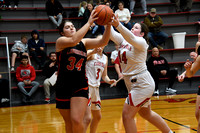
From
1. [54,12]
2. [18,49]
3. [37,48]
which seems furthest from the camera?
[54,12]

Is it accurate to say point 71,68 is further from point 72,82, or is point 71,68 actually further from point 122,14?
point 122,14

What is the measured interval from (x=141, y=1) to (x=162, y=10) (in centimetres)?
136

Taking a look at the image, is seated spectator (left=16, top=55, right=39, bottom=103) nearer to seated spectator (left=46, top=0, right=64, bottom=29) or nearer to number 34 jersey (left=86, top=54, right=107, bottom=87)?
seated spectator (left=46, top=0, right=64, bottom=29)

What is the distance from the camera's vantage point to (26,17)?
12.2m

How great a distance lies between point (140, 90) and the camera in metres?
3.55

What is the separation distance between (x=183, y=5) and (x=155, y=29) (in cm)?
230

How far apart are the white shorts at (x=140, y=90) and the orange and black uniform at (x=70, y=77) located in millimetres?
720

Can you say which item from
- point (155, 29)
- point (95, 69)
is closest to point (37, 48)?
point (155, 29)

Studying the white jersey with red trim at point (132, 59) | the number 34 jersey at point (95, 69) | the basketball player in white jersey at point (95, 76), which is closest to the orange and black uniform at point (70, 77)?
the white jersey with red trim at point (132, 59)

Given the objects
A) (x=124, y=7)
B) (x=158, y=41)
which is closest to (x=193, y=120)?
(x=158, y=41)

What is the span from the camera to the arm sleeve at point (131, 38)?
339 centimetres

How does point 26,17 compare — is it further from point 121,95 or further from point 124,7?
point 121,95

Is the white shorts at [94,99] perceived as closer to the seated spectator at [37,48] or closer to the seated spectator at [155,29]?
the seated spectator at [37,48]

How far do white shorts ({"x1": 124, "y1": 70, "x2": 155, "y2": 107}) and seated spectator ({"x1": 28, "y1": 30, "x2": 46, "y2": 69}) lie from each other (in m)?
6.77
